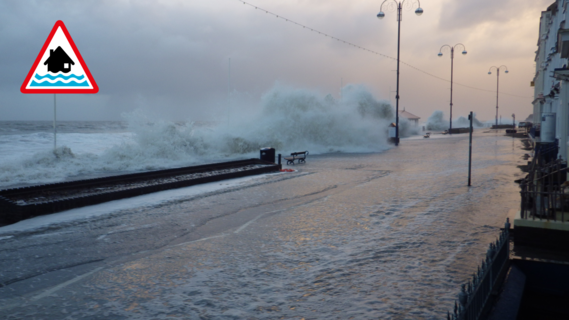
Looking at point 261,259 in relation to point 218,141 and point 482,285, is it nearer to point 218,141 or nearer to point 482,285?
point 482,285

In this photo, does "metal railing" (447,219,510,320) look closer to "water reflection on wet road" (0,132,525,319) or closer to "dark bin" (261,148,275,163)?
"water reflection on wet road" (0,132,525,319)

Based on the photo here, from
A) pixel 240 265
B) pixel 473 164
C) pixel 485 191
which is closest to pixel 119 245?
pixel 240 265

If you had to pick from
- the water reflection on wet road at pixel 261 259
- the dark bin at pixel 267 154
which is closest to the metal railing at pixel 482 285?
the water reflection on wet road at pixel 261 259

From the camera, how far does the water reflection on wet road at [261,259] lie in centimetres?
463

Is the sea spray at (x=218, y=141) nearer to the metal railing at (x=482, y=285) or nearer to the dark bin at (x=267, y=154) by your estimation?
the dark bin at (x=267, y=154)

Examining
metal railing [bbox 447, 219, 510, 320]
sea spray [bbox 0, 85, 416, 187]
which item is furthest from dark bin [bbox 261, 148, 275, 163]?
metal railing [bbox 447, 219, 510, 320]

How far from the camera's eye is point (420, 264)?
231 inches

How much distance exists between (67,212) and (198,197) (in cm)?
331

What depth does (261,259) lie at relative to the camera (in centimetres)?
626

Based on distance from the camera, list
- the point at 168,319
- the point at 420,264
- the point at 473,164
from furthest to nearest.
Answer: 1. the point at 473,164
2. the point at 420,264
3. the point at 168,319

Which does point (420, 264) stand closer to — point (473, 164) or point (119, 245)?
point (119, 245)

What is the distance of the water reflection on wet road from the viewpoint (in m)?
4.63

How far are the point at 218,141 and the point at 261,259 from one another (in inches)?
899

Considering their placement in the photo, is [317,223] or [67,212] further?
[67,212]
